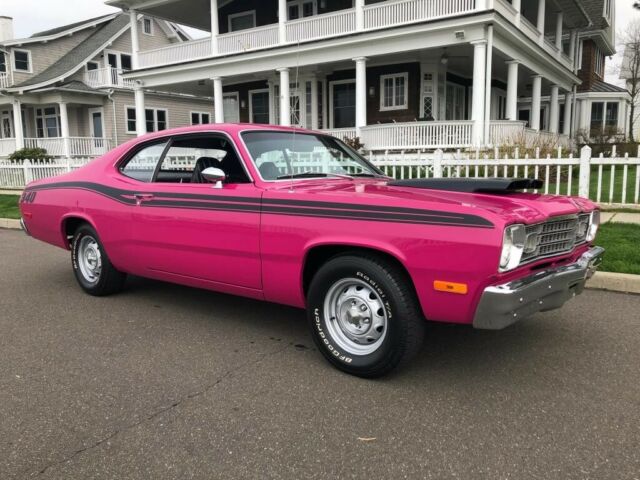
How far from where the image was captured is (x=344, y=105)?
2131 cm

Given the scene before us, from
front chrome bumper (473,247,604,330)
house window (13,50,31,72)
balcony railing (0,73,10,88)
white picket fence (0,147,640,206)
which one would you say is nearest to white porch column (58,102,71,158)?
balcony railing (0,73,10,88)

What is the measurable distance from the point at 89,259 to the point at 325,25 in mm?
14351

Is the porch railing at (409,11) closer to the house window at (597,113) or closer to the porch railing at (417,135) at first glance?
the porch railing at (417,135)

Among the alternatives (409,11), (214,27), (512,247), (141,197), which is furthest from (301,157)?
(214,27)

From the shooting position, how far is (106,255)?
5160mm

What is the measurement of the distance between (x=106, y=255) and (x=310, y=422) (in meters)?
3.12

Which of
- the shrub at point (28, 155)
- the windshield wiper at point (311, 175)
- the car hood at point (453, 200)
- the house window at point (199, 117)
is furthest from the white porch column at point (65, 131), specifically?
the car hood at point (453, 200)

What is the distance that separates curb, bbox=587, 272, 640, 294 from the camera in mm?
5316

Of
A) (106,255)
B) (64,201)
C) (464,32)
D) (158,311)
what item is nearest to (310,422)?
(158,311)

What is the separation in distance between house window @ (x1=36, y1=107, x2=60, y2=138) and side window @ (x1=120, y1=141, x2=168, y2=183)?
27.7 metres

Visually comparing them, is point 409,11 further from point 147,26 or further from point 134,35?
point 147,26

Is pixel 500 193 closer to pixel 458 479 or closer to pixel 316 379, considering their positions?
pixel 316 379

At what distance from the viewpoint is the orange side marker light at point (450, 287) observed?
9.70 ft

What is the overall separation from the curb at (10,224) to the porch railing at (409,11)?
1129 cm
